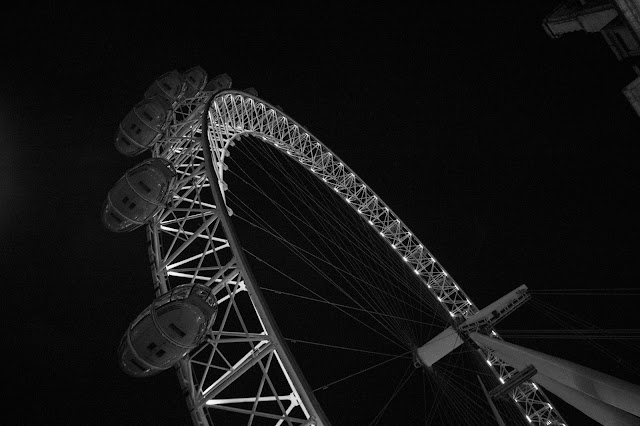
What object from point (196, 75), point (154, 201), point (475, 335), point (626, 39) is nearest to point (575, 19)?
point (626, 39)

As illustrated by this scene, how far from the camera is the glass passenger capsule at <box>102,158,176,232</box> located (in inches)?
357

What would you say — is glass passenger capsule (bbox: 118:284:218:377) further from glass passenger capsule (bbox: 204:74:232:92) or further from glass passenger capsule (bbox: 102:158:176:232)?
glass passenger capsule (bbox: 204:74:232:92)

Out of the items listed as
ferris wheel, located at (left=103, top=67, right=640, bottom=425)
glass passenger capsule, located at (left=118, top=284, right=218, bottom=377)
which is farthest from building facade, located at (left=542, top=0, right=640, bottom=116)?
glass passenger capsule, located at (left=118, top=284, right=218, bottom=377)

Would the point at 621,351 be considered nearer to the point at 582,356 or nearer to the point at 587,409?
the point at 582,356

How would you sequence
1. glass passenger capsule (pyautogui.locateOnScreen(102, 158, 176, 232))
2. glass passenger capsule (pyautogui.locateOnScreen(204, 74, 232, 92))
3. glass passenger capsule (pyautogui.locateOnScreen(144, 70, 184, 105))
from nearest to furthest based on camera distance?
glass passenger capsule (pyautogui.locateOnScreen(102, 158, 176, 232)), glass passenger capsule (pyautogui.locateOnScreen(144, 70, 184, 105)), glass passenger capsule (pyautogui.locateOnScreen(204, 74, 232, 92))

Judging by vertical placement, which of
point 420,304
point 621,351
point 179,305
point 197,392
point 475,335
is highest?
point 179,305

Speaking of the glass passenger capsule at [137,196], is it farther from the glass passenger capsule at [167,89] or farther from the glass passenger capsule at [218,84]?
the glass passenger capsule at [218,84]

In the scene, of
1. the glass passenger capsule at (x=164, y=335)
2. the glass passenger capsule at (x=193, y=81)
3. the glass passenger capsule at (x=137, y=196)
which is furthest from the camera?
the glass passenger capsule at (x=193, y=81)

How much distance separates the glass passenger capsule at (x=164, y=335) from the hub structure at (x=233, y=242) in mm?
717

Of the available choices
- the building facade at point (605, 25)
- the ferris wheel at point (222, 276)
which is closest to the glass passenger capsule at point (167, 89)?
the ferris wheel at point (222, 276)

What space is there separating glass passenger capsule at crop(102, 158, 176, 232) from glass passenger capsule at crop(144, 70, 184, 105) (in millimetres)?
3383

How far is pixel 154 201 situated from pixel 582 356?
20.8 metres

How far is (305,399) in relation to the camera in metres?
6.85

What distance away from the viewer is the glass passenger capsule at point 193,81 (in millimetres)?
12959
